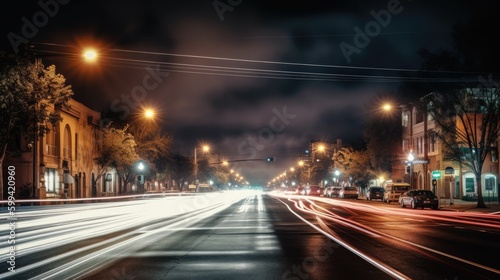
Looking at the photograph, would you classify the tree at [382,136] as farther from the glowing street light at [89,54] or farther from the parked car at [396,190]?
the glowing street light at [89,54]

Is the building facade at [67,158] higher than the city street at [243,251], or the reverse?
the building facade at [67,158]

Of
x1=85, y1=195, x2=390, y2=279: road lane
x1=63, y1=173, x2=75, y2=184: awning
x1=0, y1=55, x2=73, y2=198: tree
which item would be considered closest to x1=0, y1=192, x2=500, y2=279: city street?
x1=85, y1=195, x2=390, y2=279: road lane

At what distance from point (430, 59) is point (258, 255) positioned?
32571mm

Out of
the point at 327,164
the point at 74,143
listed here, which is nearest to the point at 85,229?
the point at 74,143

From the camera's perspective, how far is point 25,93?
105 feet

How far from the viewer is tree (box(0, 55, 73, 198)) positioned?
31.8 m

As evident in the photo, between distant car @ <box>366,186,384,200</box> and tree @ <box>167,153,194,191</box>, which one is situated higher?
tree @ <box>167,153,194,191</box>

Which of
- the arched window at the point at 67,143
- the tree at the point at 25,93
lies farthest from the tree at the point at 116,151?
the tree at the point at 25,93

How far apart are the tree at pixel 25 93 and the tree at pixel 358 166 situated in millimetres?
53421

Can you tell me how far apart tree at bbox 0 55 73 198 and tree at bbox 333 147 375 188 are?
175 feet

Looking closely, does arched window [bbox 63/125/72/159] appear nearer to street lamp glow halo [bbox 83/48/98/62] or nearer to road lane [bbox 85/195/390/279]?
street lamp glow halo [bbox 83/48/98/62]

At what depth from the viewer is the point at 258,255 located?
49.1 feet

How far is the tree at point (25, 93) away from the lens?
3183 centimetres

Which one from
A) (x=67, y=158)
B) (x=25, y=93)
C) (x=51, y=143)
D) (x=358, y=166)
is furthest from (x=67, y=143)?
(x=358, y=166)
